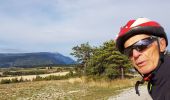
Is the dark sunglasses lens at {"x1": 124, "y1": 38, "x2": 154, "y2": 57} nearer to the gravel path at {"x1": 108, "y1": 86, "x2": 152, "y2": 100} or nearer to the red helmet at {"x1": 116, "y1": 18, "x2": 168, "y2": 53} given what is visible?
the red helmet at {"x1": 116, "y1": 18, "x2": 168, "y2": 53}

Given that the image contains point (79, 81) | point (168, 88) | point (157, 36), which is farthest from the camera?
point (79, 81)

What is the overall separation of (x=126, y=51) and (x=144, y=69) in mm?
247

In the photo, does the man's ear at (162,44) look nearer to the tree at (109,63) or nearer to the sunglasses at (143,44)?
the sunglasses at (143,44)

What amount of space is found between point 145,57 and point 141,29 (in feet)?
0.59

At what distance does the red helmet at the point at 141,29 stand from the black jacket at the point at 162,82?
0.19m

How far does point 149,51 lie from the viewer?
102 inches

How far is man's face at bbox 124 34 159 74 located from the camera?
8.29 ft

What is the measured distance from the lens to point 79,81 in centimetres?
4500

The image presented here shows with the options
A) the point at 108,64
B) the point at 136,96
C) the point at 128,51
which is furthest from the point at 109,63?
the point at 128,51

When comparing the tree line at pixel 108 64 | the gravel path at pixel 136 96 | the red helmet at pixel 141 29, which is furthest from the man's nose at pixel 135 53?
the tree line at pixel 108 64

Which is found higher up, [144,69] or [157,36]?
[157,36]

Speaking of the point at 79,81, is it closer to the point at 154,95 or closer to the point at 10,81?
the point at 10,81

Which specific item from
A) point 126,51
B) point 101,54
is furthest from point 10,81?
point 126,51

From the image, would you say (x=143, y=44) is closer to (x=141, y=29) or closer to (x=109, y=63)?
(x=141, y=29)
